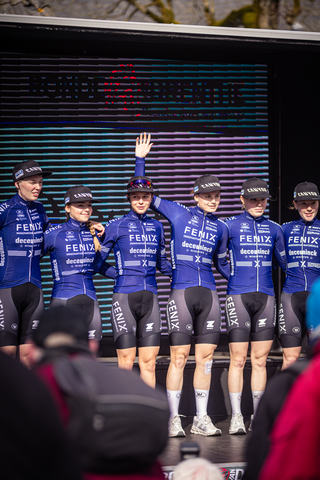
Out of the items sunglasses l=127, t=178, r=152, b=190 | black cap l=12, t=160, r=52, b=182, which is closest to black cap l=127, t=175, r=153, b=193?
sunglasses l=127, t=178, r=152, b=190

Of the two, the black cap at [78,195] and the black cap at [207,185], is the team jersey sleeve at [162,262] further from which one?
the black cap at [78,195]

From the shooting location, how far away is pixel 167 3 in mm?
6055

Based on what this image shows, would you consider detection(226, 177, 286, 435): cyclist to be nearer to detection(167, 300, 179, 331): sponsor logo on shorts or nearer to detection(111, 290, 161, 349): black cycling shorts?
detection(167, 300, 179, 331): sponsor logo on shorts

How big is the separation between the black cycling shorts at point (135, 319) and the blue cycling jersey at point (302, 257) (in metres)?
1.57

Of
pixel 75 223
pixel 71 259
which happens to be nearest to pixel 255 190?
pixel 75 223

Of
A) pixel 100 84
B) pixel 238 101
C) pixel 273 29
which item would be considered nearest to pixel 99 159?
pixel 100 84

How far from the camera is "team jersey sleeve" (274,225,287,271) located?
6043 millimetres

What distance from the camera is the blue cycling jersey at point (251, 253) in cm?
581

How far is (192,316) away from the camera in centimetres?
563

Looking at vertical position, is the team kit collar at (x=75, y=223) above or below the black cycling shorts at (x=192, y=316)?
above

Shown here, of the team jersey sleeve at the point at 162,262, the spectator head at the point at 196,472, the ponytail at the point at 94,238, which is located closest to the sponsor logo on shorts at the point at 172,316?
the team jersey sleeve at the point at 162,262

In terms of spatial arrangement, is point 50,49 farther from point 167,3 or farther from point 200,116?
point 200,116

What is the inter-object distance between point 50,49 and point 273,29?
2.73 metres

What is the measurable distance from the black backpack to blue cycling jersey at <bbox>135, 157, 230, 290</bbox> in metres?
3.79
